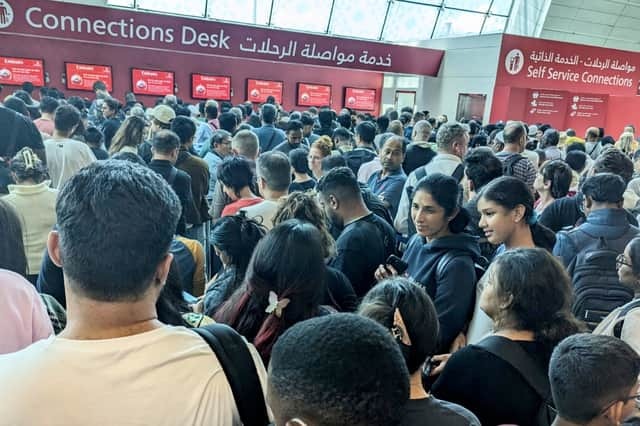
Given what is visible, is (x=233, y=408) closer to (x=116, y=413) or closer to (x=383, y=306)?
(x=116, y=413)

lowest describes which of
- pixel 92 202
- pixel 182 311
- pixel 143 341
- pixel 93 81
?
pixel 182 311

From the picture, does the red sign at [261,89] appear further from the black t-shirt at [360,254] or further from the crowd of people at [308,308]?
the black t-shirt at [360,254]

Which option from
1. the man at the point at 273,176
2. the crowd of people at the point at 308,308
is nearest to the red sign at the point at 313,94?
the crowd of people at the point at 308,308

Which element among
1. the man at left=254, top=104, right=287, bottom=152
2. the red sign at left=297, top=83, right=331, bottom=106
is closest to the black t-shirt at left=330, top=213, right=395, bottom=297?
the man at left=254, top=104, right=287, bottom=152

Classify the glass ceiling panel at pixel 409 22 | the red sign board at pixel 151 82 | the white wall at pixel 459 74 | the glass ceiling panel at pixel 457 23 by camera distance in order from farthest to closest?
the glass ceiling panel at pixel 457 23 → the glass ceiling panel at pixel 409 22 → the red sign board at pixel 151 82 → the white wall at pixel 459 74

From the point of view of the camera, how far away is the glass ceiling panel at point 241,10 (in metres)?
13.0

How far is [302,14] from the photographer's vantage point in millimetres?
13969

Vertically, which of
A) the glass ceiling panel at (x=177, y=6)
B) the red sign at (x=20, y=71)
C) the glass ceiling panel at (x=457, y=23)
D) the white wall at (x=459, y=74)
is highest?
the glass ceiling panel at (x=457, y=23)

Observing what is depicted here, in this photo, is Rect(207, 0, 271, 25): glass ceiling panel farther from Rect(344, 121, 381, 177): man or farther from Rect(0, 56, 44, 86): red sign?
Rect(344, 121, 381, 177): man

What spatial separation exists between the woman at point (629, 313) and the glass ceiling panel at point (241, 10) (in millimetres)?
13135

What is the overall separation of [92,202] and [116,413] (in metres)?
Result: 0.41

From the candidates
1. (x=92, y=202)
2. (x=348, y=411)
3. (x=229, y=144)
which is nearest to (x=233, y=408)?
(x=348, y=411)

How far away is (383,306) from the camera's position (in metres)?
1.35

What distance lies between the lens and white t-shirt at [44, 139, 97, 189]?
12.1ft
